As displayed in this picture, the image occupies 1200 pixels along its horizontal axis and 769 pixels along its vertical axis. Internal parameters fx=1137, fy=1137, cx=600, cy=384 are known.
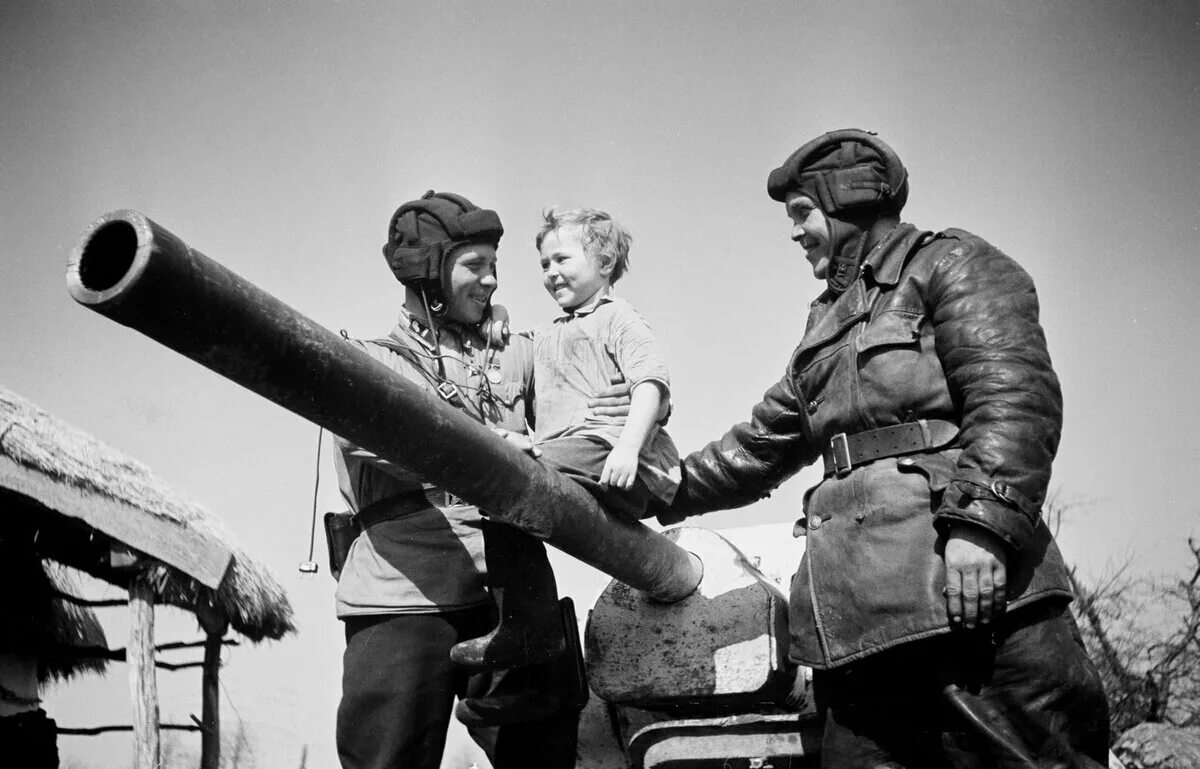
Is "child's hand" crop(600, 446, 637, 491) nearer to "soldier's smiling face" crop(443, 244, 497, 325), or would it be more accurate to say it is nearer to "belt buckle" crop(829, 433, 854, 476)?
"belt buckle" crop(829, 433, 854, 476)

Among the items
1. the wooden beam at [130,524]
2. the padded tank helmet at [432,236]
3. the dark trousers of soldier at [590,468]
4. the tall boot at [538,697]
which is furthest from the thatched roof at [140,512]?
the dark trousers of soldier at [590,468]

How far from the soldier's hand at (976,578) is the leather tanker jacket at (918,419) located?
0.04 meters

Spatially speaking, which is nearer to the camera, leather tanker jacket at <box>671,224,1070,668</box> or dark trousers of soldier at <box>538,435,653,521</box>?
leather tanker jacket at <box>671,224,1070,668</box>

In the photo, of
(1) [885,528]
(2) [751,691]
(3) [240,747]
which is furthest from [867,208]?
(3) [240,747]

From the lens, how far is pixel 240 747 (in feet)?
42.1

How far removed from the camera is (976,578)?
297cm

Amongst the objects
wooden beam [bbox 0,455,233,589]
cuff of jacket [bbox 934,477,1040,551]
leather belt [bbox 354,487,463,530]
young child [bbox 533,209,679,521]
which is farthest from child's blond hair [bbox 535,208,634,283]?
wooden beam [bbox 0,455,233,589]

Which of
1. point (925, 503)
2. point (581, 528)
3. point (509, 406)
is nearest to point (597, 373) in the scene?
point (509, 406)

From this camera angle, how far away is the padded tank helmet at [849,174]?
3.64m

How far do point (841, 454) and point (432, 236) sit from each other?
62.7 inches

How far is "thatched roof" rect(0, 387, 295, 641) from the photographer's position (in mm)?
7406

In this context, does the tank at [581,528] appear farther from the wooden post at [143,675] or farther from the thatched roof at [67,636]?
the thatched roof at [67,636]

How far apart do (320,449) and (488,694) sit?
41.3 inches

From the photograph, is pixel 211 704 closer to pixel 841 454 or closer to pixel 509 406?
pixel 509 406
